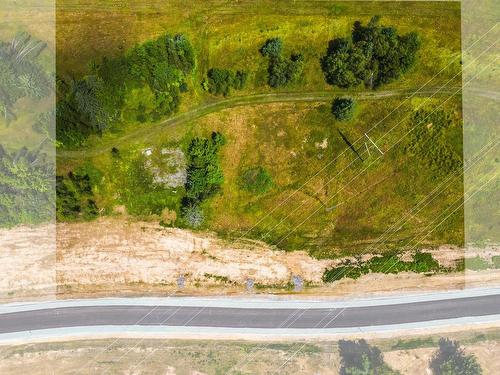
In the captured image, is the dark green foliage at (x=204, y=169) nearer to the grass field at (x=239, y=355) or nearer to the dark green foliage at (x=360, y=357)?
the grass field at (x=239, y=355)

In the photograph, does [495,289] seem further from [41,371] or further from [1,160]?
[1,160]

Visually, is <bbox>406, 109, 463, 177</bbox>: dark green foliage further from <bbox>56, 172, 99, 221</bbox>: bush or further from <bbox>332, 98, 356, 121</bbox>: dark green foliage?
<bbox>56, 172, 99, 221</bbox>: bush

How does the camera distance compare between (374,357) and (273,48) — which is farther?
(374,357)

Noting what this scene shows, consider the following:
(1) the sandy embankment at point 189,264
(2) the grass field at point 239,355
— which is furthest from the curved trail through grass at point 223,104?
(2) the grass field at point 239,355

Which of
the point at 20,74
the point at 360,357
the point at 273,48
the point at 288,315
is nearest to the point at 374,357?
the point at 360,357

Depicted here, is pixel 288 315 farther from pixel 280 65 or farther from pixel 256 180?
pixel 280 65
